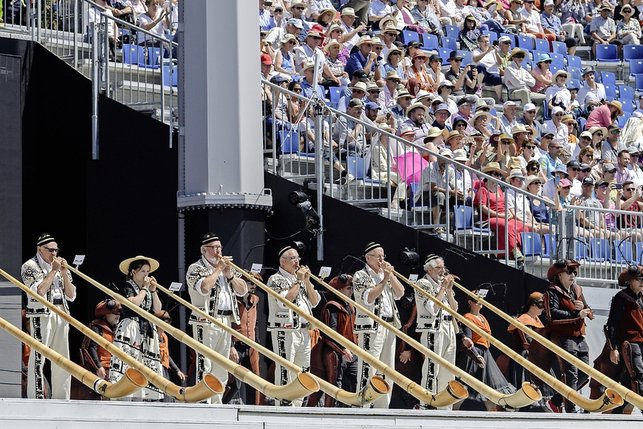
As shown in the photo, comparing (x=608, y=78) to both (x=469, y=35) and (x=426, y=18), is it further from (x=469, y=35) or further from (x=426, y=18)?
(x=426, y=18)

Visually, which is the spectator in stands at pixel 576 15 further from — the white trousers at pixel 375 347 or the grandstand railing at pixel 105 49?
the white trousers at pixel 375 347

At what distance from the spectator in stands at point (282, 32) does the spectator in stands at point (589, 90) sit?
4585 millimetres

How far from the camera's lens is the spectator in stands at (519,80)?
2255cm

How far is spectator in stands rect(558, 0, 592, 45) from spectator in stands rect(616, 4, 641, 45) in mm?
535

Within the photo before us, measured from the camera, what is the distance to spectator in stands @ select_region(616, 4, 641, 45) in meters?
26.2

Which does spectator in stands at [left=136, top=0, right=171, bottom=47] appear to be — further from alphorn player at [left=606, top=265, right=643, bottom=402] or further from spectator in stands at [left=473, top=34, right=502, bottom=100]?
alphorn player at [left=606, top=265, right=643, bottom=402]

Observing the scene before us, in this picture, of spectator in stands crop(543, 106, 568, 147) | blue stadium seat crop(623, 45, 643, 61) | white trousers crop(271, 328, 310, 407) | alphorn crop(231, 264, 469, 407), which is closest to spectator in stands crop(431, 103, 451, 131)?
spectator in stands crop(543, 106, 568, 147)

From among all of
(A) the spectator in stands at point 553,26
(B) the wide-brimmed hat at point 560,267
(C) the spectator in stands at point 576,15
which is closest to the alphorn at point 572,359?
(B) the wide-brimmed hat at point 560,267

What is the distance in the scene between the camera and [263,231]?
16406 millimetres

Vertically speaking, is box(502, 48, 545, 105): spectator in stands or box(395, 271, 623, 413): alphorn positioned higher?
box(502, 48, 545, 105): spectator in stands

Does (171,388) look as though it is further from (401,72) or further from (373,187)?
(401,72)

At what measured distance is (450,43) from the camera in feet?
76.2

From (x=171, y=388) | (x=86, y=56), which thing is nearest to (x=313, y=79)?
(x=86, y=56)

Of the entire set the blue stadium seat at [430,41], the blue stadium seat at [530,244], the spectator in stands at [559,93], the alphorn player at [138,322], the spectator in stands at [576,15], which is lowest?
the alphorn player at [138,322]
